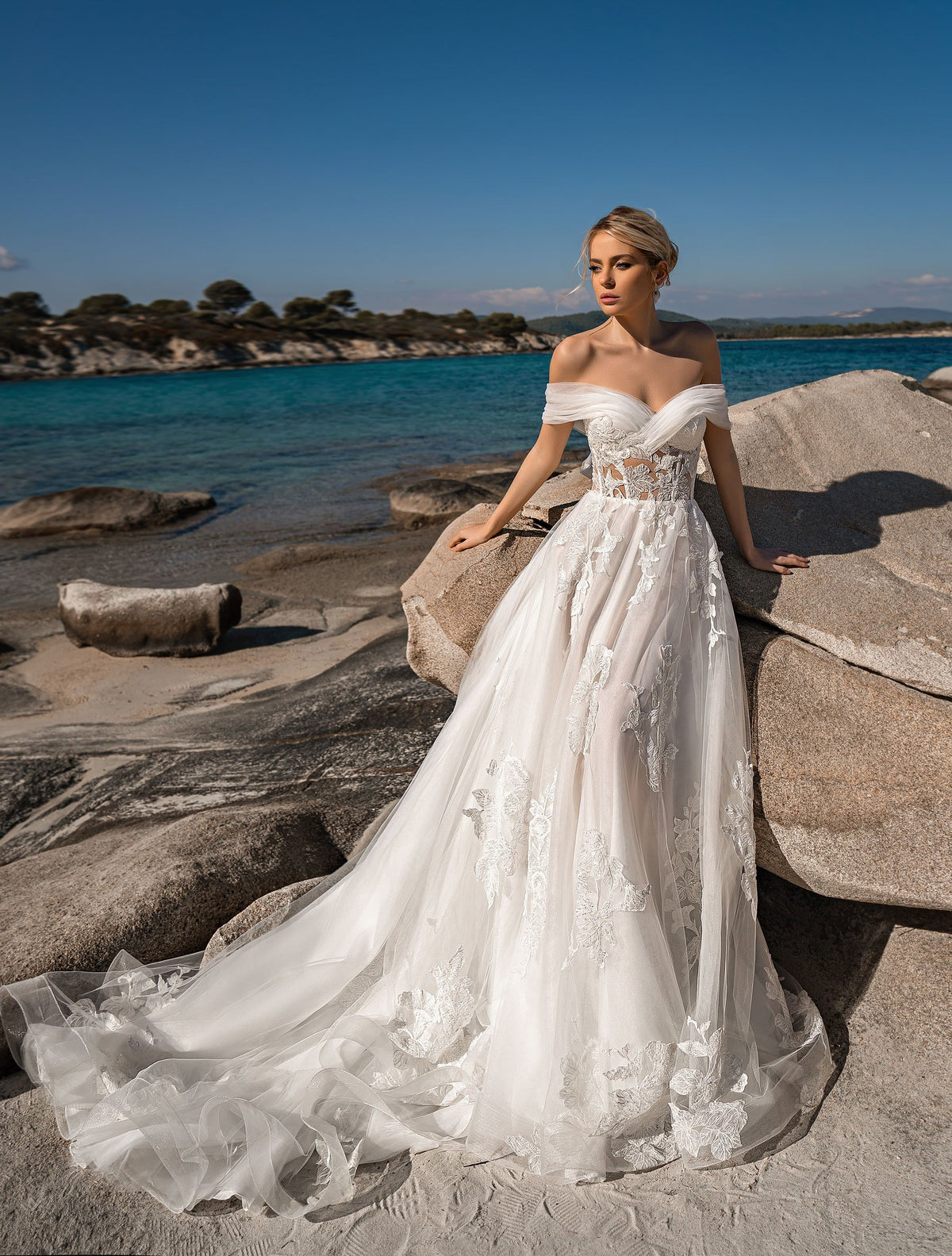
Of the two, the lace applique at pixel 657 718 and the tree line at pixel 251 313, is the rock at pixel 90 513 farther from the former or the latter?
the tree line at pixel 251 313

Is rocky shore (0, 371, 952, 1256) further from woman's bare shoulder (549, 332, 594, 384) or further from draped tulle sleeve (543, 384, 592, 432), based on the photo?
woman's bare shoulder (549, 332, 594, 384)

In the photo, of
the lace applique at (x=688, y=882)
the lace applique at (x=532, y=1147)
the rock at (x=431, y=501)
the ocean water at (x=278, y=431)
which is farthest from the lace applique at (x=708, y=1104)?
the ocean water at (x=278, y=431)

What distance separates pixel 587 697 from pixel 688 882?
59 centimetres

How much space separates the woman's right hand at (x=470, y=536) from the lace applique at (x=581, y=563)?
0.48m

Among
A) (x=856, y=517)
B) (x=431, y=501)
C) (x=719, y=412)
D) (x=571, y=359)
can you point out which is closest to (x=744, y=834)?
(x=719, y=412)

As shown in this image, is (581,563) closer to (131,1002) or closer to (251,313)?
(131,1002)

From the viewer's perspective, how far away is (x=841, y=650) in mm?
2631

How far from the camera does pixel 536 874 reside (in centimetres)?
245

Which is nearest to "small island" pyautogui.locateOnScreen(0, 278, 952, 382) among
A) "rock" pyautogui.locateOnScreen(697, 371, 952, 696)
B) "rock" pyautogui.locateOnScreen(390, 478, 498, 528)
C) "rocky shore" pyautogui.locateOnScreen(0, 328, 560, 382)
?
"rocky shore" pyautogui.locateOnScreen(0, 328, 560, 382)

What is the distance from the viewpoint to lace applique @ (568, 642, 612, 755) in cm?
249

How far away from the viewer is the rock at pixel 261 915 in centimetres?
304

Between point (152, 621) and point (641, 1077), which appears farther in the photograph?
point (152, 621)

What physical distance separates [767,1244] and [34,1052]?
2.08m

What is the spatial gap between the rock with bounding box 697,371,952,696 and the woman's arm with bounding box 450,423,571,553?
0.69 meters
